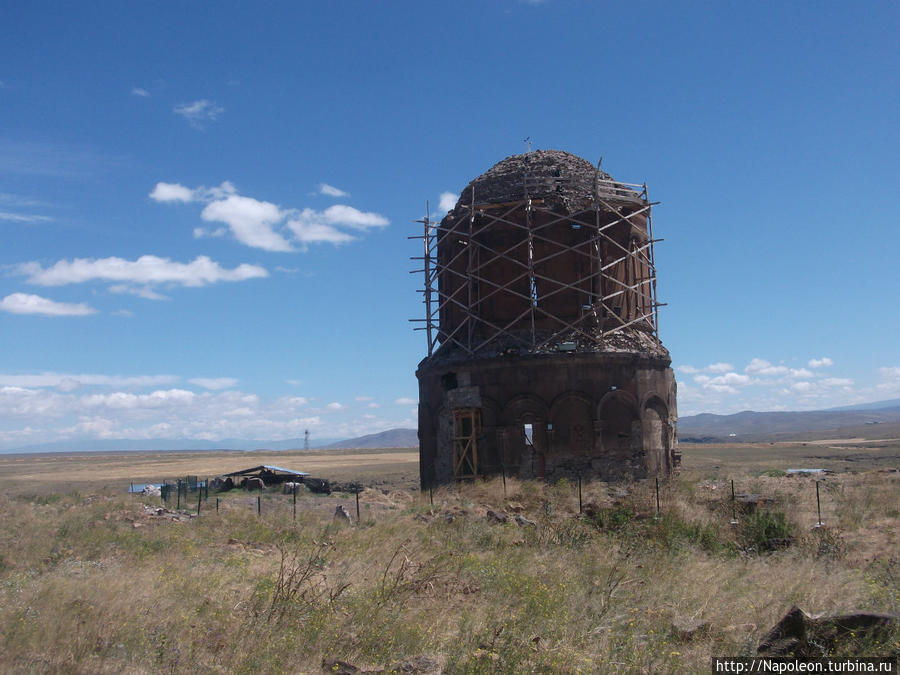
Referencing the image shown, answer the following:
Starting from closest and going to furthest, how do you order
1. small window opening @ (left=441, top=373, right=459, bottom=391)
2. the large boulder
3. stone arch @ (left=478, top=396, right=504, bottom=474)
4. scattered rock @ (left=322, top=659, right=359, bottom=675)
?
scattered rock @ (left=322, top=659, right=359, bottom=675), stone arch @ (left=478, top=396, right=504, bottom=474), small window opening @ (left=441, top=373, right=459, bottom=391), the large boulder

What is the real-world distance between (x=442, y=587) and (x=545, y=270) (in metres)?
13.0

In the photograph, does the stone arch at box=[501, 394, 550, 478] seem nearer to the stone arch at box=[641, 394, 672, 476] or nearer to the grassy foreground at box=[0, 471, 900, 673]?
the stone arch at box=[641, 394, 672, 476]

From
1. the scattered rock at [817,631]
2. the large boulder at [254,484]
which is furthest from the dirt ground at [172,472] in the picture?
the scattered rock at [817,631]

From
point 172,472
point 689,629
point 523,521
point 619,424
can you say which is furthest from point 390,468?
point 689,629

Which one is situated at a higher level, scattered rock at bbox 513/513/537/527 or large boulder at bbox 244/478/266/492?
scattered rock at bbox 513/513/537/527

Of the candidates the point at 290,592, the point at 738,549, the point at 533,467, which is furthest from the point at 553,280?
the point at 290,592

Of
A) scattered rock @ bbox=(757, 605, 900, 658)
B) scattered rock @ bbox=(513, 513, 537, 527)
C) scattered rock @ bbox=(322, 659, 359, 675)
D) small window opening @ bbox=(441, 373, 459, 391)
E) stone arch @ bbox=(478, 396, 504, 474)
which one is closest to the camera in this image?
scattered rock @ bbox=(322, 659, 359, 675)

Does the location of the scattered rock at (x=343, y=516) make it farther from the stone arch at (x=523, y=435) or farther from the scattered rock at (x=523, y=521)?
the stone arch at (x=523, y=435)

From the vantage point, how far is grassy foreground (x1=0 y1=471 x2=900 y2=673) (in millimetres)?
6168

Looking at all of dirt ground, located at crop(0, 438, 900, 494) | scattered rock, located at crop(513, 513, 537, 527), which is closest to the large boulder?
dirt ground, located at crop(0, 438, 900, 494)

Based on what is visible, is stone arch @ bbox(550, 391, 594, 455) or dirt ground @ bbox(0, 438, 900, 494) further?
dirt ground @ bbox(0, 438, 900, 494)

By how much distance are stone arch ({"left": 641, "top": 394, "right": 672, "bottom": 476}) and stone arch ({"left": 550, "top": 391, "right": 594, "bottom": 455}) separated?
155 centimetres

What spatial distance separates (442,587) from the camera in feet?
26.8

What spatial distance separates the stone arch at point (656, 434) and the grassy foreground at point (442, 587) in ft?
15.1
